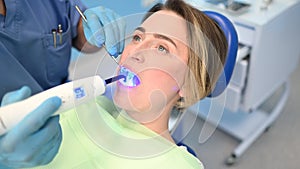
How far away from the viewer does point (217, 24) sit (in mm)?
1031

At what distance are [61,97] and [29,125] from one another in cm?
8

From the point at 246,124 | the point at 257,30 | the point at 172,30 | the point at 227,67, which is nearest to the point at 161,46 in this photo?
the point at 172,30

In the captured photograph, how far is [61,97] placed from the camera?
0.63 m

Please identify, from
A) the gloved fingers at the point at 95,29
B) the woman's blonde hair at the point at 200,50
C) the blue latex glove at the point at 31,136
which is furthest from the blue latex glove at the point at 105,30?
the blue latex glove at the point at 31,136

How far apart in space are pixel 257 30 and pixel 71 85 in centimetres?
102

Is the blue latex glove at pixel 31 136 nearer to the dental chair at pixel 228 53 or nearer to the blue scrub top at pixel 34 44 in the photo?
the blue scrub top at pixel 34 44

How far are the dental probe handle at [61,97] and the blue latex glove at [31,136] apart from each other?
0.05 ft

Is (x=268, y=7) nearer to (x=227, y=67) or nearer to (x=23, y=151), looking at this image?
(x=227, y=67)

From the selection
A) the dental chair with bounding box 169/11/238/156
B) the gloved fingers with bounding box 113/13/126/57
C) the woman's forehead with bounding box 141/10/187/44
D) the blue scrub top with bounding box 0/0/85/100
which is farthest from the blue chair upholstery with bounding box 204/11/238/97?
the blue scrub top with bounding box 0/0/85/100

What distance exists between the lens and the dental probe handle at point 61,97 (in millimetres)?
591

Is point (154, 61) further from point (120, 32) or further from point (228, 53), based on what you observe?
point (228, 53)

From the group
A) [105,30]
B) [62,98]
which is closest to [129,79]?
[105,30]

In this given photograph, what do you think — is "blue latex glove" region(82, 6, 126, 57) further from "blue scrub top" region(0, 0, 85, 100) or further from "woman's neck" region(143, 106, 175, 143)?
"woman's neck" region(143, 106, 175, 143)

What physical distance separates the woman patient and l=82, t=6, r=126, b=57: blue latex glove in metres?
0.04
